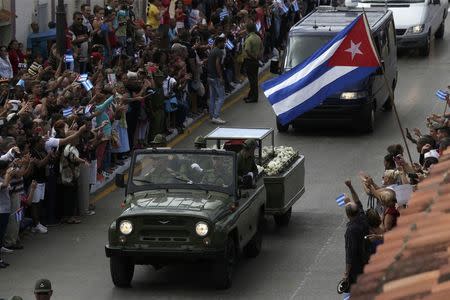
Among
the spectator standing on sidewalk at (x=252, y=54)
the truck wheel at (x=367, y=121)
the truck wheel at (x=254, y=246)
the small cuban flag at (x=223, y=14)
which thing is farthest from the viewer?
the small cuban flag at (x=223, y=14)

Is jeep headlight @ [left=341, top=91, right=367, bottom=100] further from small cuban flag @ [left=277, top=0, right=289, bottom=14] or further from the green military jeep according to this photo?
small cuban flag @ [left=277, top=0, right=289, bottom=14]

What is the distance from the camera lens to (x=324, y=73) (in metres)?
17.5

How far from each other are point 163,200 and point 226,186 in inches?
34.9

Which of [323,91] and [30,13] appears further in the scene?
[30,13]

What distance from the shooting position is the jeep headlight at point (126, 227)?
1468cm

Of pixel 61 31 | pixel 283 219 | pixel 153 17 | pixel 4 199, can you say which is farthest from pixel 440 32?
pixel 4 199

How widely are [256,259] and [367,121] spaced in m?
9.13

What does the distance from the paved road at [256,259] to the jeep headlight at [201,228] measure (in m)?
0.82

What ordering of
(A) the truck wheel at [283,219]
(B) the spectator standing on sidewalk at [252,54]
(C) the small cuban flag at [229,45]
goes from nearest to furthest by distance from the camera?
(A) the truck wheel at [283,219] → (B) the spectator standing on sidewalk at [252,54] → (C) the small cuban flag at [229,45]

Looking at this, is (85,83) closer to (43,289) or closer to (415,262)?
(43,289)

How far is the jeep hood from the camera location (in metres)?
14.7

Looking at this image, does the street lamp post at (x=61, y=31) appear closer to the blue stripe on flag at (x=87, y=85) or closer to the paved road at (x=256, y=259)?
the blue stripe on flag at (x=87, y=85)

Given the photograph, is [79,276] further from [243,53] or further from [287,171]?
[243,53]

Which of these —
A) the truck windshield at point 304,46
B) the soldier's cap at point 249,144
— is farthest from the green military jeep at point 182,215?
the truck windshield at point 304,46
